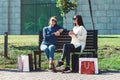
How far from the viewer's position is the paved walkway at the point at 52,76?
11734mm

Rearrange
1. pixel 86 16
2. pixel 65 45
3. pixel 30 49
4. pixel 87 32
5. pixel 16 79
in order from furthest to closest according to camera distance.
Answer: pixel 86 16, pixel 30 49, pixel 87 32, pixel 65 45, pixel 16 79

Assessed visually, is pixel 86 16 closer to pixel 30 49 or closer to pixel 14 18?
pixel 14 18

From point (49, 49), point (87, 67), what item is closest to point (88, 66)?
point (87, 67)

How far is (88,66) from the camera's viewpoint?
1264cm

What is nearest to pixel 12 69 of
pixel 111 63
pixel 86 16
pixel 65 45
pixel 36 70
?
pixel 36 70

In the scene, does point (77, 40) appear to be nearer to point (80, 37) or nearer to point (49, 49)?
point (80, 37)

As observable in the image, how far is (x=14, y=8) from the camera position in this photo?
5100 centimetres

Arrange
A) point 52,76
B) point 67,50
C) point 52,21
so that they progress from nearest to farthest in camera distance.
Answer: point 52,76, point 67,50, point 52,21

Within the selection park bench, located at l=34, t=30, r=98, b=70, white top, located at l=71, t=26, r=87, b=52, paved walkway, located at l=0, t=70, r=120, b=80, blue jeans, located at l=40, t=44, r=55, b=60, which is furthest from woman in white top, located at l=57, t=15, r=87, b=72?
paved walkway, located at l=0, t=70, r=120, b=80

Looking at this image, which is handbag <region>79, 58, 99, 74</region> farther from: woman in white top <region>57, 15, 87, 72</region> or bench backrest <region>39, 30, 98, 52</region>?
bench backrest <region>39, 30, 98, 52</region>

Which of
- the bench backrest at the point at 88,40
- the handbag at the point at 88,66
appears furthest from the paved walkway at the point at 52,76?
the bench backrest at the point at 88,40

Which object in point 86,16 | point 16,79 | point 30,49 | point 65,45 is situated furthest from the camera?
point 86,16

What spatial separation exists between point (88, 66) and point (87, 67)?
1.5 inches

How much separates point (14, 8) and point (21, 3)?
902 millimetres
